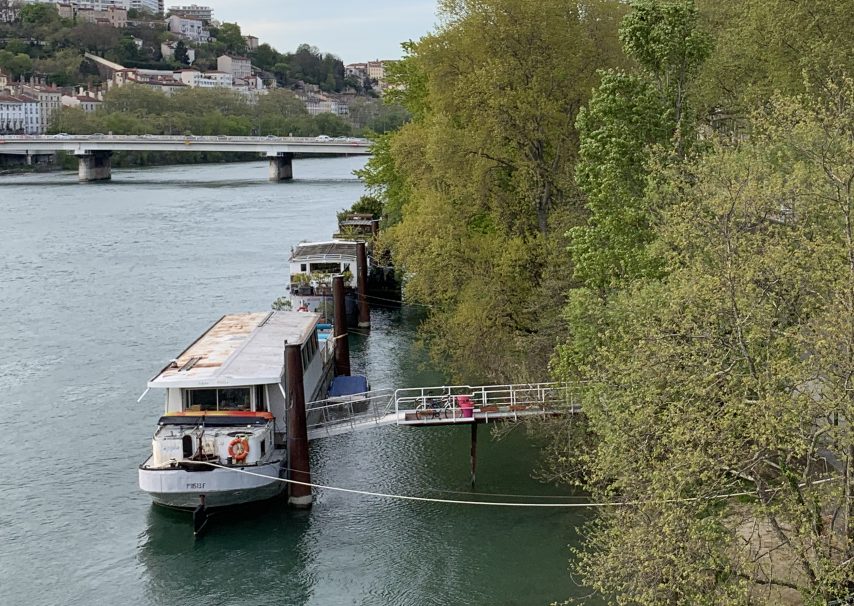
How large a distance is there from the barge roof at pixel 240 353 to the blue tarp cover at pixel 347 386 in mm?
1729

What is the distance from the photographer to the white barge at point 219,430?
24172 mm

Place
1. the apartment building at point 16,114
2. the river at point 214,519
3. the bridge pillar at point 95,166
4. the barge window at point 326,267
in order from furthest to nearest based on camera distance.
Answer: the apartment building at point 16,114 → the bridge pillar at point 95,166 → the barge window at point 326,267 → the river at point 214,519

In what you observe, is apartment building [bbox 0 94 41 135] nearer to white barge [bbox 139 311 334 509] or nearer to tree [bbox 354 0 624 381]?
tree [bbox 354 0 624 381]

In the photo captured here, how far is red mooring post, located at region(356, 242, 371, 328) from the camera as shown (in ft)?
149

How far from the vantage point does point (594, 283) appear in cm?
2466

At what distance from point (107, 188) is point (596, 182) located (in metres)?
90.5

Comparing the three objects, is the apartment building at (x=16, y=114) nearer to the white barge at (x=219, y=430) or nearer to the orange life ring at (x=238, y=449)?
the white barge at (x=219, y=430)

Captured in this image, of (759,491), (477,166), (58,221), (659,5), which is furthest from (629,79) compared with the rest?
(58,221)

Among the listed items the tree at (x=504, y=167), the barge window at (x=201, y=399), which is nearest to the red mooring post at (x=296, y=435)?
the barge window at (x=201, y=399)

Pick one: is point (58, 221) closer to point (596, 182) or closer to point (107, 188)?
point (107, 188)

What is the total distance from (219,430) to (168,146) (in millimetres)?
102788

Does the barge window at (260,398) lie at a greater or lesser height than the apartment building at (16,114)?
lesser

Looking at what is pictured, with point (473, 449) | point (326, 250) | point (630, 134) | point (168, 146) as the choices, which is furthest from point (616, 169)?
point (168, 146)

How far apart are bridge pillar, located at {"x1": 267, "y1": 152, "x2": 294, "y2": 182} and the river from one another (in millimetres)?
66839
